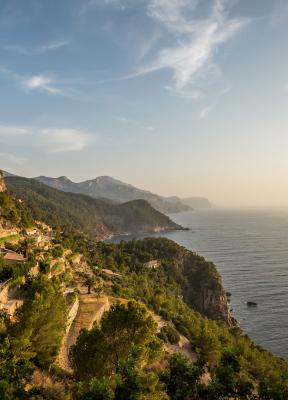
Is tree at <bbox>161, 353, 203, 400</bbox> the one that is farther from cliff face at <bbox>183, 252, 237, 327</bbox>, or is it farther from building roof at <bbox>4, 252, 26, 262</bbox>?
cliff face at <bbox>183, 252, 237, 327</bbox>

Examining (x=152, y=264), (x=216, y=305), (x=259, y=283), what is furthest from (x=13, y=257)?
(x=259, y=283)

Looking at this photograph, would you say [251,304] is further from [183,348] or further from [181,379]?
[181,379]

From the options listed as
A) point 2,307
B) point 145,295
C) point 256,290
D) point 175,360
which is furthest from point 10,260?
point 256,290

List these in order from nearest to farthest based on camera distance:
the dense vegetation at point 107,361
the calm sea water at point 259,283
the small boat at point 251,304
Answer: the dense vegetation at point 107,361 → the calm sea water at point 259,283 → the small boat at point 251,304

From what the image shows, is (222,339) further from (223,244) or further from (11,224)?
(223,244)

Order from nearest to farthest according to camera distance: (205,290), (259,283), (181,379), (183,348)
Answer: (181,379) < (183,348) < (259,283) < (205,290)

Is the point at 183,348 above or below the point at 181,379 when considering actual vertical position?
below

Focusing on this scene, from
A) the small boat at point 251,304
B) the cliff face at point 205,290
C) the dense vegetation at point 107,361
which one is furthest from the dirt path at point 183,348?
the small boat at point 251,304

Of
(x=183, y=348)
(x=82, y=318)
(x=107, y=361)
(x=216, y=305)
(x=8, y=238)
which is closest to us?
(x=107, y=361)

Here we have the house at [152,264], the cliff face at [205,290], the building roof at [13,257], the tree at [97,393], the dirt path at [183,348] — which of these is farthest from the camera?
the house at [152,264]

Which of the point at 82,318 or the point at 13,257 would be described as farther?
the point at 13,257

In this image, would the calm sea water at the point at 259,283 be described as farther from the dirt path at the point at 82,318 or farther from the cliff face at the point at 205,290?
the dirt path at the point at 82,318
